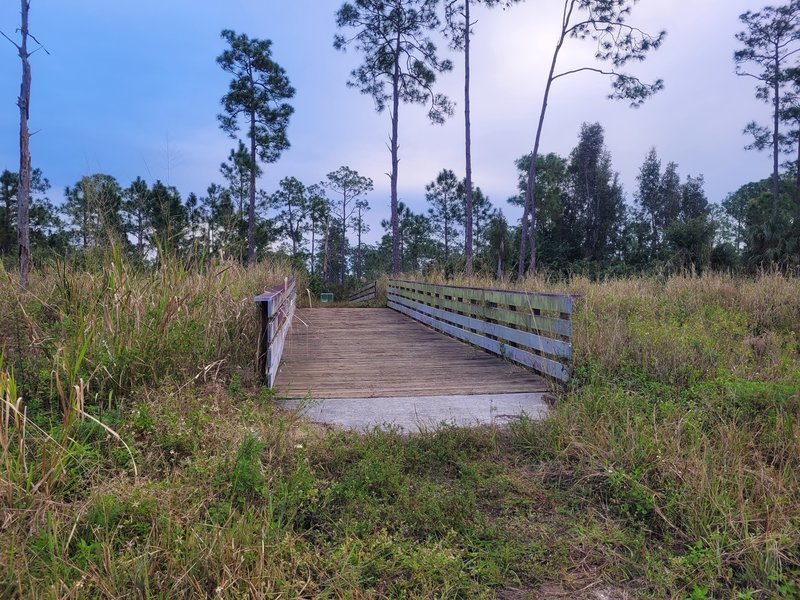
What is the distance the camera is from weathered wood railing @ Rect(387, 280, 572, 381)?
187 inches

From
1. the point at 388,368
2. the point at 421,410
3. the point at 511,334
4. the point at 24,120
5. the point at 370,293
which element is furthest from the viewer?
the point at 370,293

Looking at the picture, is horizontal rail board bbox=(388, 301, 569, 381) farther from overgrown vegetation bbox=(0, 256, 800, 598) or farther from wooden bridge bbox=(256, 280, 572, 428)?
Result: overgrown vegetation bbox=(0, 256, 800, 598)

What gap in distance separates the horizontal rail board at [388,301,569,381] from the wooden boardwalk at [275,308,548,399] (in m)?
0.11

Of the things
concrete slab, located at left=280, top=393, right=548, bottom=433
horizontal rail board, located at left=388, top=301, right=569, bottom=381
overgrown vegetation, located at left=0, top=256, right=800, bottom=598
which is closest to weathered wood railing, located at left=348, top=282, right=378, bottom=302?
horizontal rail board, located at left=388, top=301, right=569, bottom=381

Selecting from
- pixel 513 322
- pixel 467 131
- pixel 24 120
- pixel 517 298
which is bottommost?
pixel 513 322

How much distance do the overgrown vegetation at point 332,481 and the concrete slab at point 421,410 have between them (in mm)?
275

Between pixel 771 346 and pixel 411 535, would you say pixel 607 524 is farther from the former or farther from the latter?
pixel 771 346

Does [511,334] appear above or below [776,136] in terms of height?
below

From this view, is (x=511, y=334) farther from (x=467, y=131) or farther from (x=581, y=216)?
(x=581, y=216)

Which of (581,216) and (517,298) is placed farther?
(581,216)

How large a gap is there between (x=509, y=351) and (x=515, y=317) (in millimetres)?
453

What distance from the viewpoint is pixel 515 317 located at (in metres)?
5.95

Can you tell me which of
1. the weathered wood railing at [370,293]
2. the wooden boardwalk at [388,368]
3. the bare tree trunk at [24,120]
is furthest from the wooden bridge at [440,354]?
the weathered wood railing at [370,293]

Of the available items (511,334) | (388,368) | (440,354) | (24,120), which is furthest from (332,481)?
(24,120)
